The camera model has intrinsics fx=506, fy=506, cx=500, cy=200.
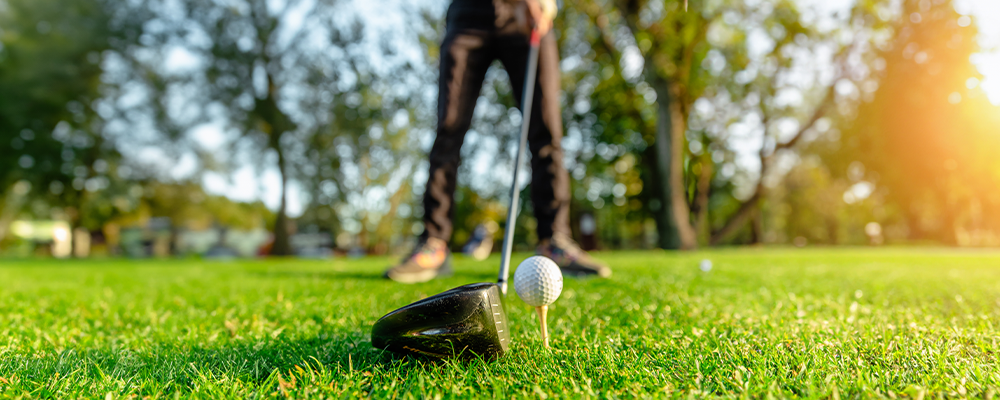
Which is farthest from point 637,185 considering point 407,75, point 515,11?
point 515,11

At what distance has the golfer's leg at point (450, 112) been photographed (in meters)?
3.27

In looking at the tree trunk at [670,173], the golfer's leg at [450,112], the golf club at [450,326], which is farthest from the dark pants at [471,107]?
the tree trunk at [670,173]

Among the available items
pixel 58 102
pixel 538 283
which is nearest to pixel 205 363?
pixel 538 283

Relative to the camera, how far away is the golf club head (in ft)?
3.91

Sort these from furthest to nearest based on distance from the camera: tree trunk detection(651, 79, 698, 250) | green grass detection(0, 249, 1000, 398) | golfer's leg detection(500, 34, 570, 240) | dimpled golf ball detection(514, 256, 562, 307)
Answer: tree trunk detection(651, 79, 698, 250)
golfer's leg detection(500, 34, 570, 240)
dimpled golf ball detection(514, 256, 562, 307)
green grass detection(0, 249, 1000, 398)

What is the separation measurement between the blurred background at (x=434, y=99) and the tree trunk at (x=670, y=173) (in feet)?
0.17

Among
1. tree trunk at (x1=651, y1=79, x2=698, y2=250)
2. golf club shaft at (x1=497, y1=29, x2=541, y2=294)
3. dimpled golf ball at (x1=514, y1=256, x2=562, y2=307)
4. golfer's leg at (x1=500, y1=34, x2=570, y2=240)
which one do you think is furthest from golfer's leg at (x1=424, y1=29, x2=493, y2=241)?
tree trunk at (x1=651, y1=79, x2=698, y2=250)

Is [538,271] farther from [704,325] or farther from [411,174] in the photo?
[411,174]

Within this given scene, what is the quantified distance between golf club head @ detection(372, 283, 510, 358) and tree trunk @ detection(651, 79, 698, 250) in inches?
443

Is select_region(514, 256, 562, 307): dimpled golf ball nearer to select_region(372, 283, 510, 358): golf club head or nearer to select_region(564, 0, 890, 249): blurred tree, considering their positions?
select_region(372, 283, 510, 358): golf club head

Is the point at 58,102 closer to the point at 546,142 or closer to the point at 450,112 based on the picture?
the point at 450,112

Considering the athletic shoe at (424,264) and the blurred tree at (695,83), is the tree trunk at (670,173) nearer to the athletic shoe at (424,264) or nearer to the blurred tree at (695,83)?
the blurred tree at (695,83)

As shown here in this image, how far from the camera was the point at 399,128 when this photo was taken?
22188 mm

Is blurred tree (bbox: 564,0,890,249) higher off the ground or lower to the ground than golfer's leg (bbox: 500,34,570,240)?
higher
